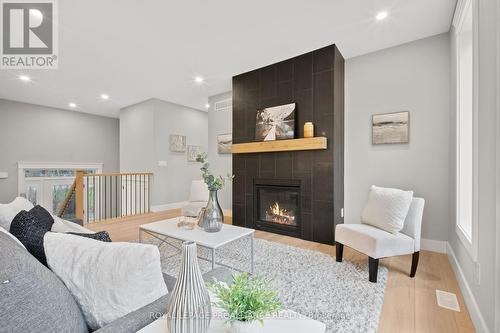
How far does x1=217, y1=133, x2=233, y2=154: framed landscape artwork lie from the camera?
4.80m

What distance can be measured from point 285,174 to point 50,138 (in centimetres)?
595

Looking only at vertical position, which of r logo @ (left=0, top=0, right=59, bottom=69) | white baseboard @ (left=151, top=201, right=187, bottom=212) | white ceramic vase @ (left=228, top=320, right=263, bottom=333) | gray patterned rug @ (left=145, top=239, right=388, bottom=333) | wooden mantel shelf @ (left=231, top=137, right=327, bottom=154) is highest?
r logo @ (left=0, top=0, right=59, bottom=69)

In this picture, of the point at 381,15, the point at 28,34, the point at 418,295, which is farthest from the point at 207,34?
the point at 418,295

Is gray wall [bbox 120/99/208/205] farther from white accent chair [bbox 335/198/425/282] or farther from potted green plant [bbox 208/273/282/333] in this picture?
potted green plant [bbox 208/273/282/333]

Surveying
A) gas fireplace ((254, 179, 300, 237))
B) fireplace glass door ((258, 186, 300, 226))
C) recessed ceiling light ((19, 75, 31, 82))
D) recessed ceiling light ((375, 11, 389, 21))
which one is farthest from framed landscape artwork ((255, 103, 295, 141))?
recessed ceiling light ((19, 75, 31, 82))

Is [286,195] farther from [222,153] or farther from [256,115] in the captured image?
[222,153]

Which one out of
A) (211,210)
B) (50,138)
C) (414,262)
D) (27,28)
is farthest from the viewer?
(50,138)

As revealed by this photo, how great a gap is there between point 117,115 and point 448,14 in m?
7.28

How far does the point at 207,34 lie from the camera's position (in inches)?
110

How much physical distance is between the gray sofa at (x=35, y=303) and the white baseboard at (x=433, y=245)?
3239mm

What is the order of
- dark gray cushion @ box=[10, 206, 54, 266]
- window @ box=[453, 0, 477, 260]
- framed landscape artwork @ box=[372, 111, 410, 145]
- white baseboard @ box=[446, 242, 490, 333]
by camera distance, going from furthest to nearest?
framed landscape artwork @ box=[372, 111, 410, 145], window @ box=[453, 0, 477, 260], white baseboard @ box=[446, 242, 490, 333], dark gray cushion @ box=[10, 206, 54, 266]

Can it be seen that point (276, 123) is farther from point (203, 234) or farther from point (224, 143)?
point (203, 234)

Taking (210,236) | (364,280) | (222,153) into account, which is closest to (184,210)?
(222,153)

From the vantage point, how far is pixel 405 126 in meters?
2.89
